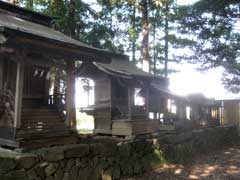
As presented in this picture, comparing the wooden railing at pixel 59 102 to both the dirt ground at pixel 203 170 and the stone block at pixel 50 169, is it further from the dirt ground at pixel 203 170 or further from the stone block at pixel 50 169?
the dirt ground at pixel 203 170

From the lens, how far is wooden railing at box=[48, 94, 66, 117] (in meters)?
9.83

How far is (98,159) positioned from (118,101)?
4789mm

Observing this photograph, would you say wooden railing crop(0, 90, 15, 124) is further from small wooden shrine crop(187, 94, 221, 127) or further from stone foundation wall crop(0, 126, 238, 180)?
small wooden shrine crop(187, 94, 221, 127)

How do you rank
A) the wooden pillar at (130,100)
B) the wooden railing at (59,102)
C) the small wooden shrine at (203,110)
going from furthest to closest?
the small wooden shrine at (203,110), the wooden pillar at (130,100), the wooden railing at (59,102)

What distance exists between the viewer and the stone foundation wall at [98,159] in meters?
7.04

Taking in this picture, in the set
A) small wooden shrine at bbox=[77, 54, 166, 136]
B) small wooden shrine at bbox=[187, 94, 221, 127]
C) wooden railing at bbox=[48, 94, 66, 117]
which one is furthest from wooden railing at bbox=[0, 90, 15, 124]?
small wooden shrine at bbox=[187, 94, 221, 127]

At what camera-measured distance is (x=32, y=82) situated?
33.2 ft

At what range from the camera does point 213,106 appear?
66.3 feet

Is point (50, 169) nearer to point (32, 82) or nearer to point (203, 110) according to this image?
point (32, 82)

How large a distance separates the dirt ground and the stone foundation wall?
1.76 feet

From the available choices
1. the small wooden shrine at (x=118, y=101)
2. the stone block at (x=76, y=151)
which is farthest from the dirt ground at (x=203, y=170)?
the small wooden shrine at (x=118, y=101)

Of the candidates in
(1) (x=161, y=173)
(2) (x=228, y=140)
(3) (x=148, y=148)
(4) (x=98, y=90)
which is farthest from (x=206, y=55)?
(1) (x=161, y=173)

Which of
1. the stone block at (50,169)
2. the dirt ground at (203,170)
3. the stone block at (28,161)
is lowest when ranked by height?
the dirt ground at (203,170)

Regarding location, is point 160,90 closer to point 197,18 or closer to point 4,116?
point 197,18
